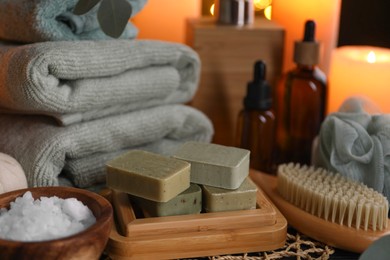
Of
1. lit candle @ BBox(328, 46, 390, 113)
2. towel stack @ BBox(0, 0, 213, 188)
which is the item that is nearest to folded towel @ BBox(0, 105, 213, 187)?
towel stack @ BBox(0, 0, 213, 188)

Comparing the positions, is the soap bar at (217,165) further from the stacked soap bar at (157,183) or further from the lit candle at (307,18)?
the lit candle at (307,18)

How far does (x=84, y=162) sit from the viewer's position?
2.06 ft

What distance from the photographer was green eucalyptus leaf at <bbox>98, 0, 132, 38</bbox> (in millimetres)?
579

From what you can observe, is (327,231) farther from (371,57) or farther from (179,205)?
(371,57)

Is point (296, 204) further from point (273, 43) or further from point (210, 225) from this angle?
point (273, 43)

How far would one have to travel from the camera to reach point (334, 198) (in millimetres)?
560

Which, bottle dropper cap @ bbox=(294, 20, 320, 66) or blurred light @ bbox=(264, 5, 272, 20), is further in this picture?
blurred light @ bbox=(264, 5, 272, 20)

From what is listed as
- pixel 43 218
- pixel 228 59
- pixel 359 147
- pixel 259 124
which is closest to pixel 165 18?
pixel 228 59

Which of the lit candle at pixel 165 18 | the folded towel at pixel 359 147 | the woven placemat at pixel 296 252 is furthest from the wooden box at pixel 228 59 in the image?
the woven placemat at pixel 296 252

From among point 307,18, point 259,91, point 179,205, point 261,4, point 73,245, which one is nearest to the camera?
point 73,245

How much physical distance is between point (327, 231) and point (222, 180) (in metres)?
0.11

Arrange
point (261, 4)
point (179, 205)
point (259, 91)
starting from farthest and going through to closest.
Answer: point (261, 4) < point (259, 91) < point (179, 205)

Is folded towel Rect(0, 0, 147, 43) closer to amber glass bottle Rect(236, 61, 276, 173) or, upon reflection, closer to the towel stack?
the towel stack

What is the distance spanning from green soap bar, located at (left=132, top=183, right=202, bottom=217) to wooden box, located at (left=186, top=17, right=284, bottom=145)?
0.30 meters
